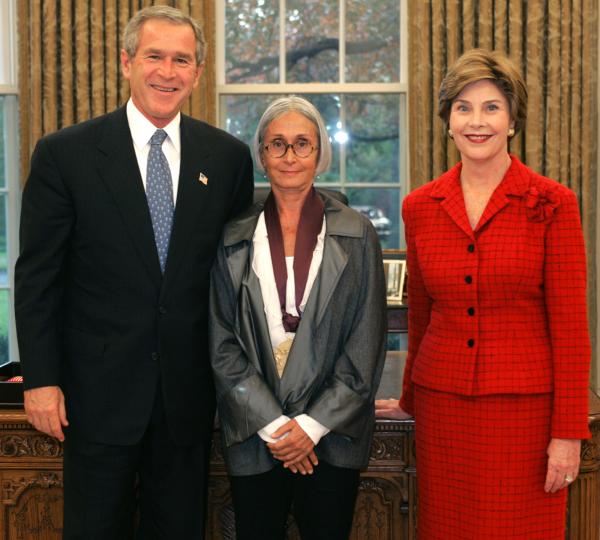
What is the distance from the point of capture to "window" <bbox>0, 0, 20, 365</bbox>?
5.25 meters

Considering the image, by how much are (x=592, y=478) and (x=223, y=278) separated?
4.25ft

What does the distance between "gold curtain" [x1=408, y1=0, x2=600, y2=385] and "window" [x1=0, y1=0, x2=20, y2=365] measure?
7.73 ft

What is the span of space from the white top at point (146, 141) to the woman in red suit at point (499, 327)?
2.25 ft

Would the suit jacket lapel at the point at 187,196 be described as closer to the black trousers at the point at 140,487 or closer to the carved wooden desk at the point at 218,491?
the black trousers at the point at 140,487

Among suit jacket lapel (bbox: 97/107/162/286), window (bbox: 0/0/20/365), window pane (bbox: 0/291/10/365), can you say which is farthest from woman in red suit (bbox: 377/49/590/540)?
window pane (bbox: 0/291/10/365)

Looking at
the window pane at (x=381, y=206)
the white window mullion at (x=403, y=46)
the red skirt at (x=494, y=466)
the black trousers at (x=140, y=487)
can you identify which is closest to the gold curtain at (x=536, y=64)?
the white window mullion at (x=403, y=46)

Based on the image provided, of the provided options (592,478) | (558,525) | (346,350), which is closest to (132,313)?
(346,350)

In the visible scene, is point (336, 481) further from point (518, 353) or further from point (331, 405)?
point (518, 353)

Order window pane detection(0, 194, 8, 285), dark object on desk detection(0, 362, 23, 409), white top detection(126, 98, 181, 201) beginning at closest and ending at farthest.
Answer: white top detection(126, 98, 181, 201) < dark object on desk detection(0, 362, 23, 409) < window pane detection(0, 194, 8, 285)

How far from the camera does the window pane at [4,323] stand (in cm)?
550

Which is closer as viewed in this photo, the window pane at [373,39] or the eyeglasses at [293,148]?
the eyeglasses at [293,148]

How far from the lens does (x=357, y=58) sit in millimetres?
5293

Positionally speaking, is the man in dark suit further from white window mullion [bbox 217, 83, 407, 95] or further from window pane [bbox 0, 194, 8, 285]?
window pane [bbox 0, 194, 8, 285]

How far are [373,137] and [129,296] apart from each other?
3.32m
